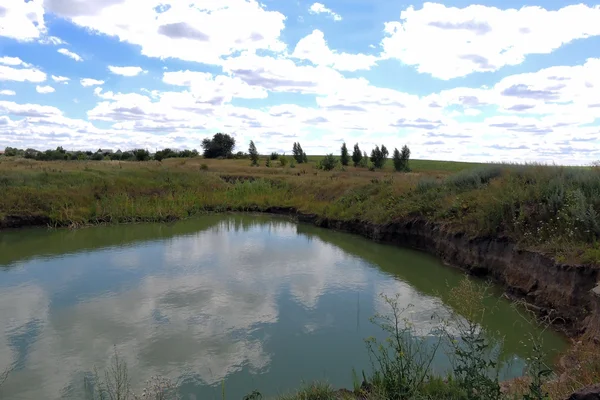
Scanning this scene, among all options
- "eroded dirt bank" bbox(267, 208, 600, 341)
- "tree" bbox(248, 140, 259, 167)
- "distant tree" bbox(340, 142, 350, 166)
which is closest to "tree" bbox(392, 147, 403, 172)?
"distant tree" bbox(340, 142, 350, 166)

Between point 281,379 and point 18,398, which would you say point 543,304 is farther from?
point 18,398

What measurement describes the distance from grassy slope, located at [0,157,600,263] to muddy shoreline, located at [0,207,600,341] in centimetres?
31

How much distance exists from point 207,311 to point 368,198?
497 inches

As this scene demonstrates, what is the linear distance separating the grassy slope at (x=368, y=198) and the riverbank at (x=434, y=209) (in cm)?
4

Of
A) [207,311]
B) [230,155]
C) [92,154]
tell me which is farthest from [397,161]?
[207,311]

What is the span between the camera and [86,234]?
1833 centimetres

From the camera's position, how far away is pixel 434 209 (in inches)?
618

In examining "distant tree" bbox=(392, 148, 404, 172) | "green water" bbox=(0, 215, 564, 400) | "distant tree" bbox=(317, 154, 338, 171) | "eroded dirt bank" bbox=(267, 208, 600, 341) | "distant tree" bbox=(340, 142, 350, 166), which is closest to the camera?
"green water" bbox=(0, 215, 564, 400)

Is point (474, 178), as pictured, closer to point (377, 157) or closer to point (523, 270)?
point (523, 270)

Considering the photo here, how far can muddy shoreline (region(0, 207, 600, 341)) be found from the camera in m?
8.12

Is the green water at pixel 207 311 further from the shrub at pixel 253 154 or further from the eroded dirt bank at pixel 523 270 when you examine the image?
the shrub at pixel 253 154

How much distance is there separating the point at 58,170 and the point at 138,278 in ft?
54.3

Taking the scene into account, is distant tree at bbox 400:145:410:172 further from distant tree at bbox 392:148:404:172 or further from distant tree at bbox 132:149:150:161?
distant tree at bbox 132:149:150:161

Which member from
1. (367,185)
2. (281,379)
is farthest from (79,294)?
(367,185)
